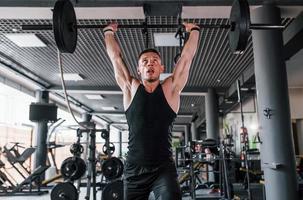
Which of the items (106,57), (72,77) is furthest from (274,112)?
(72,77)

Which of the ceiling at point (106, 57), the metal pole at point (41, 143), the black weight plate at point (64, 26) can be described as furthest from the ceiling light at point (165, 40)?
the metal pole at point (41, 143)

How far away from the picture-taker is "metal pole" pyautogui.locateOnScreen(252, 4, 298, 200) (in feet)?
10.3

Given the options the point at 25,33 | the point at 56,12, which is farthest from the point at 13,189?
the point at 56,12

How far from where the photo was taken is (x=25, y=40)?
5059 millimetres

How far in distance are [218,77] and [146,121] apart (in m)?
5.83

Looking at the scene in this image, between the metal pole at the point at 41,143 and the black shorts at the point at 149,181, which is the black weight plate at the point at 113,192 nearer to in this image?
the black shorts at the point at 149,181

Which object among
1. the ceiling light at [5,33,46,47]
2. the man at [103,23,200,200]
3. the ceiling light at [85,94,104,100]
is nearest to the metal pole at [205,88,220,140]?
the ceiling light at [85,94,104,100]

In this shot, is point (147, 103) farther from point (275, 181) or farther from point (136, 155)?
point (275, 181)

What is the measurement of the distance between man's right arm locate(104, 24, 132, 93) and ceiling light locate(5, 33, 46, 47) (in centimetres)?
326

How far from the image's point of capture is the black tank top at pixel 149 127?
1671 millimetres

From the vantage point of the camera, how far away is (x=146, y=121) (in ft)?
5.60

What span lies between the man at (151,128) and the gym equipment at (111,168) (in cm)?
367

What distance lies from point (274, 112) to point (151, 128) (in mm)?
2036

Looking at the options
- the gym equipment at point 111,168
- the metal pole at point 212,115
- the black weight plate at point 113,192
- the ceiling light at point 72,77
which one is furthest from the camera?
the metal pole at point 212,115
